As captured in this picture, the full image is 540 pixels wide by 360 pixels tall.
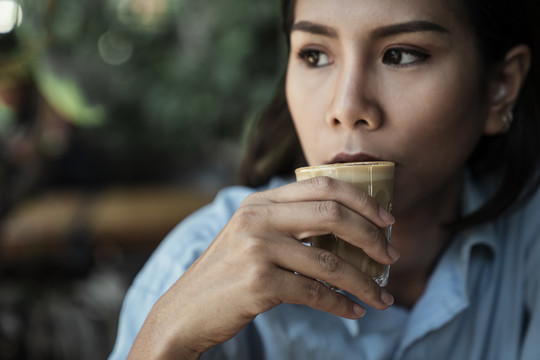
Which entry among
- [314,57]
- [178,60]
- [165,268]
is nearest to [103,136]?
[178,60]

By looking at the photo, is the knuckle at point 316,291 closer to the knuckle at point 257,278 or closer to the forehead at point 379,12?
the knuckle at point 257,278

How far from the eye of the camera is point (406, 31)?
1.12 m

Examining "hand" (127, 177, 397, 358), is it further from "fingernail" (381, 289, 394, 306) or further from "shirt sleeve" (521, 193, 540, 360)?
"shirt sleeve" (521, 193, 540, 360)

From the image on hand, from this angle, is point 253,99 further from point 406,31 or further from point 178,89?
point 406,31

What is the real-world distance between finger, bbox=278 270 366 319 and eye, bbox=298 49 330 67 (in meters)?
0.60

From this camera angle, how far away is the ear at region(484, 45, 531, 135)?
1390mm

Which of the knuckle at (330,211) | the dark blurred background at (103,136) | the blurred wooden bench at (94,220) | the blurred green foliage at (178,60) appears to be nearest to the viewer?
the knuckle at (330,211)

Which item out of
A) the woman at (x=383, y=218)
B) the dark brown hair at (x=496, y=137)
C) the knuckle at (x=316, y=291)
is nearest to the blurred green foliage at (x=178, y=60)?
the dark brown hair at (x=496, y=137)

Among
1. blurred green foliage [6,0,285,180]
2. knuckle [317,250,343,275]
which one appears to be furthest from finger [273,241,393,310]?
blurred green foliage [6,0,285,180]

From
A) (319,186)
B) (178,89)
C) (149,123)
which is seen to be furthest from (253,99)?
(319,186)

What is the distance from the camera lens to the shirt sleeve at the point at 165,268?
3.91ft

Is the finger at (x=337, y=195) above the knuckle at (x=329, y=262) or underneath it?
above

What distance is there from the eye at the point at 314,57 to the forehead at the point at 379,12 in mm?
106

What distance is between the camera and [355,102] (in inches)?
42.2
